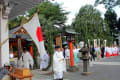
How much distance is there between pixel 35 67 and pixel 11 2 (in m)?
6.90

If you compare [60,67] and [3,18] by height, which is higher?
[3,18]

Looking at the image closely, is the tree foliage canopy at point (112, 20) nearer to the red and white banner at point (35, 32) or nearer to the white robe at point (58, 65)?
the white robe at point (58, 65)

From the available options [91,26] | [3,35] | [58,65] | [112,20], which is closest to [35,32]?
[3,35]

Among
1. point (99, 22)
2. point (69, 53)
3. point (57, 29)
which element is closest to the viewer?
point (69, 53)

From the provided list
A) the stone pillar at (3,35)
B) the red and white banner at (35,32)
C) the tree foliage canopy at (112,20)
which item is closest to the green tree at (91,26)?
the tree foliage canopy at (112,20)

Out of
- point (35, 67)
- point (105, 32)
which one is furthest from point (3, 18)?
point (105, 32)

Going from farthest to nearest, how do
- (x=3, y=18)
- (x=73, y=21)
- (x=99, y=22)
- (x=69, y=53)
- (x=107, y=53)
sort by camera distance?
(x=73, y=21), (x=99, y=22), (x=107, y=53), (x=69, y=53), (x=3, y=18)

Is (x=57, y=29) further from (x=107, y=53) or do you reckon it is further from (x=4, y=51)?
(x=4, y=51)

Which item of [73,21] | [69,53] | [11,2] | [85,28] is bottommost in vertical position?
[69,53]

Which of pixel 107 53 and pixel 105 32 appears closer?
pixel 107 53

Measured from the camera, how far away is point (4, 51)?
6.46 meters

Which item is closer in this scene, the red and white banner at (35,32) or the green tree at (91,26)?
the red and white banner at (35,32)

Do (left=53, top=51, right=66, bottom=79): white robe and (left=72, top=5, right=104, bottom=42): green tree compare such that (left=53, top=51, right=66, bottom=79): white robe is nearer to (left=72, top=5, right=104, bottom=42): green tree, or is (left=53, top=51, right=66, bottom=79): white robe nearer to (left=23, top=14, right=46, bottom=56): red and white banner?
(left=23, top=14, right=46, bottom=56): red and white banner

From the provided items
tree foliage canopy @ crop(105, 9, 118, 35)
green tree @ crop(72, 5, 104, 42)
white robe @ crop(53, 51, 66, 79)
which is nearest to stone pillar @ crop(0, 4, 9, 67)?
white robe @ crop(53, 51, 66, 79)
